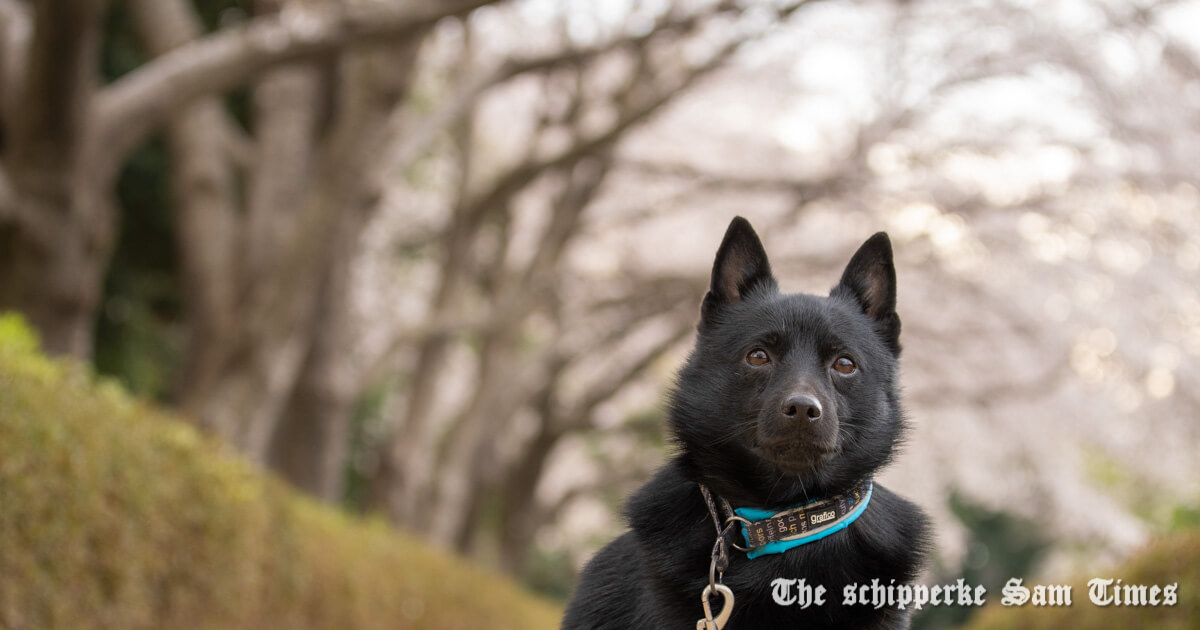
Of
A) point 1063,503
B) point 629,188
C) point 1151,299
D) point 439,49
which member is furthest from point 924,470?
point 439,49

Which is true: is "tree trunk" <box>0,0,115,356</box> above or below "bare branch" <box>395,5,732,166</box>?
above

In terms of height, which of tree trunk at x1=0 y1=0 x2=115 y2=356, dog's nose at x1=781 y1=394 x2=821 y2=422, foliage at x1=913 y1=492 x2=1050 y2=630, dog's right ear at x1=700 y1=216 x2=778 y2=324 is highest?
dog's right ear at x1=700 y1=216 x2=778 y2=324

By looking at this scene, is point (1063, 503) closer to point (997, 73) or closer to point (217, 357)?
point (997, 73)

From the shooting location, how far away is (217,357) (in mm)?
7852

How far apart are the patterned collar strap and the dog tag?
5.5 inches

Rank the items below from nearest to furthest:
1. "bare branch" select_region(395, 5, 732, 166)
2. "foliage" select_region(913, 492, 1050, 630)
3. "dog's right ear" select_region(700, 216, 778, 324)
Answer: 1. "dog's right ear" select_region(700, 216, 778, 324)
2. "bare branch" select_region(395, 5, 732, 166)
3. "foliage" select_region(913, 492, 1050, 630)

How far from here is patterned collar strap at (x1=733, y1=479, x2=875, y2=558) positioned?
8.23ft

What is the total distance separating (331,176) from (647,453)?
616 inches

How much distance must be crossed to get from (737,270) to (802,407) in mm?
526

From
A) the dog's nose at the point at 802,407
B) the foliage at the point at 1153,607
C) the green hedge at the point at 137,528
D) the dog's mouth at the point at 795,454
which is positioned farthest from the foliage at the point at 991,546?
the dog's nose at the point at 802,407

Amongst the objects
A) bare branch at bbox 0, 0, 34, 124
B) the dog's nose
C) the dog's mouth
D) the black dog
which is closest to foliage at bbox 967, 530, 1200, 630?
the black dog

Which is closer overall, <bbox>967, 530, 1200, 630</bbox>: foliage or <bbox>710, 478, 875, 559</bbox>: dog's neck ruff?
<bbox>710, 478, 875, 559</bbox>: dog's neck ruff

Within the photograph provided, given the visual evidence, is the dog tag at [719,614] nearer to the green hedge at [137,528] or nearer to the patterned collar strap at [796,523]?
the patterned collar strap at [796,523]

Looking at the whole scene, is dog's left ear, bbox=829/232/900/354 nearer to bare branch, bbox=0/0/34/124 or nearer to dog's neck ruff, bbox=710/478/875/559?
dog's neck ruff, bbox=710/478/875/559
